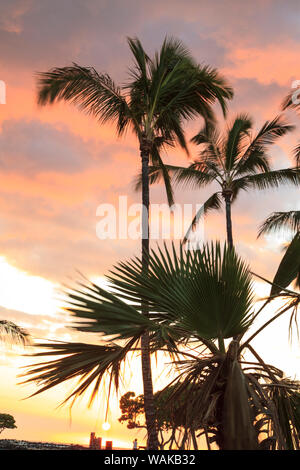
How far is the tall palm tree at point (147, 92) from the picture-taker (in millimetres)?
14109

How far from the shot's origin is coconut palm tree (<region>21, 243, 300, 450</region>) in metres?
5.00

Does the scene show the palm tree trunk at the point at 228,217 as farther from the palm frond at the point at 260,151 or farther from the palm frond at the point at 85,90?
the palm frond at the point at 85,90

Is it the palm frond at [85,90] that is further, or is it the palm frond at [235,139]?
the palm frond at [235,139]

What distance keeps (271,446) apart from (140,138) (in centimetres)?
1085

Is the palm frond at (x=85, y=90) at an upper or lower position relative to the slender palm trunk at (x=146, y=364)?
upper

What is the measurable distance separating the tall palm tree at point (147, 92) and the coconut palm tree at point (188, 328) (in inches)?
313

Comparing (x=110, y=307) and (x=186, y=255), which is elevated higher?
(x=186, y=255)

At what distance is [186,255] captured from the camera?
18.1 ft

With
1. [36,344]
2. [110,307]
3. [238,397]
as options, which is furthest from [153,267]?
[238,397]

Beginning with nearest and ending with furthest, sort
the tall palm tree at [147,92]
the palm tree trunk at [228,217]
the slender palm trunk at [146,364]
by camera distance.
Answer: the slender palm trunk at [146,364] < the tall palm tree at [147,92] < the palm tree trunk at [228,217]

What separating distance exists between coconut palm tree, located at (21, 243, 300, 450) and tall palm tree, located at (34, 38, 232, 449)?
26.1 feet

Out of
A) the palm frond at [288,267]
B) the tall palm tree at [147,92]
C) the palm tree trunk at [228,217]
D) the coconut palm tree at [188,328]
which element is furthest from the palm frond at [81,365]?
the palm tree trunk at [228,217]

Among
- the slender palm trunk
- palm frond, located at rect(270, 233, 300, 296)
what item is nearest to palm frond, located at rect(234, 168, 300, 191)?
the slender palm trunk
